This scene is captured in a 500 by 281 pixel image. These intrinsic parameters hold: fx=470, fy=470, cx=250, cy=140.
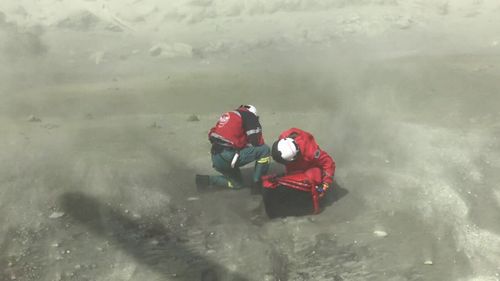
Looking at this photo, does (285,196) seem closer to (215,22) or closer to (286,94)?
(286,94)

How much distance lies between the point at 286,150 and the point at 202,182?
3.89ft

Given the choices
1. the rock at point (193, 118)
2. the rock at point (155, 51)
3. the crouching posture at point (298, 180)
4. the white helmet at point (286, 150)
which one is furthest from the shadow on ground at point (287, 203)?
the rock at point (155, 51)

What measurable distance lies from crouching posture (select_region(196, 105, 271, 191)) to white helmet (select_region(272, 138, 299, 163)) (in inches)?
15.5

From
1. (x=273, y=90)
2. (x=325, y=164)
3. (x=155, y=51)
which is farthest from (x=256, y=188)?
(x=155, y=51)

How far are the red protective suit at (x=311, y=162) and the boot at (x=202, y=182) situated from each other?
3.28ft

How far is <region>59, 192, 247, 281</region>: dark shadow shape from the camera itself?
4078 millimetres

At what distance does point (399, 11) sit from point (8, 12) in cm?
1218

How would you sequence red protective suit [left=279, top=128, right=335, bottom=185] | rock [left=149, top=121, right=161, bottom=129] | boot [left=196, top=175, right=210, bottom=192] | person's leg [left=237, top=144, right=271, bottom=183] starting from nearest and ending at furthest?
red protective suit [left=279, top=128, right=335, bottom=185]
person's leg [left=237, top=144, right=271, bottom=183]
boot [left=196, top=175, right=210, bottom=192]
rock [left=149, top=121, right=161, bottom=129]

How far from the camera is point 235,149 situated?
207 inches

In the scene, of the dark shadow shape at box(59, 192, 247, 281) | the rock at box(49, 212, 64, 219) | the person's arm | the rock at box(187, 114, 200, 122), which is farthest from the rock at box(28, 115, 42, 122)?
the person's arm

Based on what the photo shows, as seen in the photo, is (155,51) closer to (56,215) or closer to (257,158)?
(257,158)

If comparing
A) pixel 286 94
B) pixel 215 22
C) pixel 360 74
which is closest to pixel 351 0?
pixel 215 22

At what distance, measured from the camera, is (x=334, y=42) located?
12766 millimetres

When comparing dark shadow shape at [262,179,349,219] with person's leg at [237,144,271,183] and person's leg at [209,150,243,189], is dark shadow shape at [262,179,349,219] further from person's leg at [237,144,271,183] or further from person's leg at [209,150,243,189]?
person's leg at [209,150,243,189]
